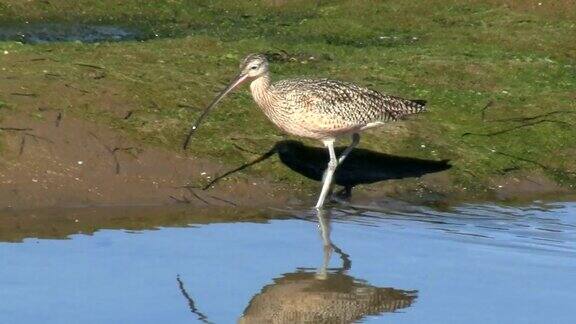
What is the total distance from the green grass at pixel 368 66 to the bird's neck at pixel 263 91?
0.80 meters

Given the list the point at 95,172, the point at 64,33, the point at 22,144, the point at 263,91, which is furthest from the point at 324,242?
the point at 64,33

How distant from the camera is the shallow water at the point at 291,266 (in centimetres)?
888

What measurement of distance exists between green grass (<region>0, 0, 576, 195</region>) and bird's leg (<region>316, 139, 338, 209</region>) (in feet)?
1.66

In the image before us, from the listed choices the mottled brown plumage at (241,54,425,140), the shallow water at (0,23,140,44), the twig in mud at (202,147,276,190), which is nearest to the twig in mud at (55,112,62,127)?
the twig in mud at (202,147,276,190)

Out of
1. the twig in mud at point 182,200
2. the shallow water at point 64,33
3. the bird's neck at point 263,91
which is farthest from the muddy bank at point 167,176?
the shallow water at point 64,33

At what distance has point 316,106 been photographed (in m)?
11.9

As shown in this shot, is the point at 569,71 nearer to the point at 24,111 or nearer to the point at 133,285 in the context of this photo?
the point at 24,111

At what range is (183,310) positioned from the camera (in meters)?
8.74

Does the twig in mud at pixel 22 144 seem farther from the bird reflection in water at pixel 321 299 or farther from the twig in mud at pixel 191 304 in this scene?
the bird reflection in water at pixel 321 299

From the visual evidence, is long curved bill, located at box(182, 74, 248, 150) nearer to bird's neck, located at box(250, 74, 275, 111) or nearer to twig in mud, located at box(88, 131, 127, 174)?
bird's neck, located at box(250, 74, 275, 111)

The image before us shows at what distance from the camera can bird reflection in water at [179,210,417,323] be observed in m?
8.95

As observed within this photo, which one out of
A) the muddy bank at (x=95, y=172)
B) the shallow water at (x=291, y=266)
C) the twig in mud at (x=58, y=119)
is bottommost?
the shallow water at (x=291, y=266)

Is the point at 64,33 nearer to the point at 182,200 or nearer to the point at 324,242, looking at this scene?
the point at 182,200

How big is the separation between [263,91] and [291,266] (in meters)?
2.45
